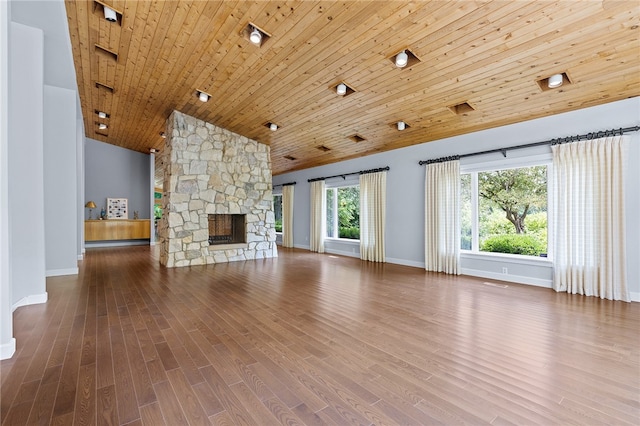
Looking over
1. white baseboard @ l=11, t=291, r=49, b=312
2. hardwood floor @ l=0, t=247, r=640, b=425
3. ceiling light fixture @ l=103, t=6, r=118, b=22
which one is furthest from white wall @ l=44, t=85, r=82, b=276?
ceiling light fixture @ l=103, t=6, r=118, b=22

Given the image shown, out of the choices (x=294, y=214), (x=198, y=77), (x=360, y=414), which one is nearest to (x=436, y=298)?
(x=360, y=414)

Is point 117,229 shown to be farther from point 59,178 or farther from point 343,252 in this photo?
point 343,252

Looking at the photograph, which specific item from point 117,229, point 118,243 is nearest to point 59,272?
point 117,229

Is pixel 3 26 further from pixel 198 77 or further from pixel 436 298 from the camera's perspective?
pixel 436 298

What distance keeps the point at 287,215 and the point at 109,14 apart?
7.19m

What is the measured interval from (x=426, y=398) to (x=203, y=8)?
4195mm

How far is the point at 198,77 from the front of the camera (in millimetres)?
4719

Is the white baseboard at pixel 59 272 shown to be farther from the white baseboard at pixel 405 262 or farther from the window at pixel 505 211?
the window at pixel 505 211

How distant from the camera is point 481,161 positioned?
5305 millimetres

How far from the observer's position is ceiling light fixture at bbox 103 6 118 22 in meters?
3.45

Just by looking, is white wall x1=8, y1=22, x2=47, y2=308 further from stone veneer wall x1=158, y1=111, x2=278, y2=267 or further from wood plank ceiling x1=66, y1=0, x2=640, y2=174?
stone veneer wall x1=158, y1=111, x2=278, y2=267

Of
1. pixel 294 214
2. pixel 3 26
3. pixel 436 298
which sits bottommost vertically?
pixel 436 298

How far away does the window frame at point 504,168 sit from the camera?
4.59 m

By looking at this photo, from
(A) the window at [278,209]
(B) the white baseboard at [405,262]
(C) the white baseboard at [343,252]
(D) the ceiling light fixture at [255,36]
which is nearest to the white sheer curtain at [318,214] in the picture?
(C) the white baseboard at [343,252]
